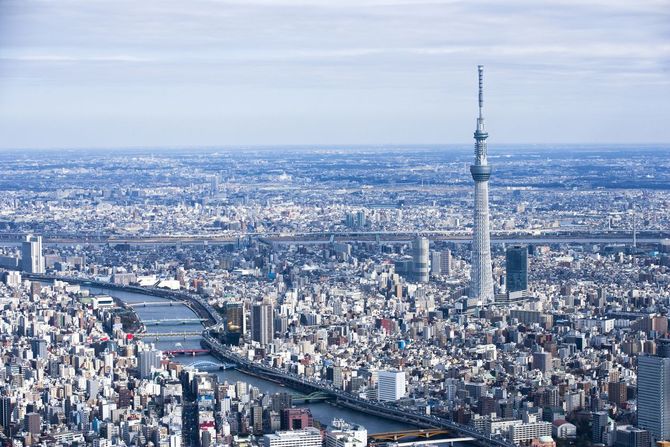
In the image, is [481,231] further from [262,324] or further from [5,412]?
[5,412]

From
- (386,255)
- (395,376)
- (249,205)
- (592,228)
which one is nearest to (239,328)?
(395,376)

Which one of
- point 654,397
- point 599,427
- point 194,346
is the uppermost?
point 654,397

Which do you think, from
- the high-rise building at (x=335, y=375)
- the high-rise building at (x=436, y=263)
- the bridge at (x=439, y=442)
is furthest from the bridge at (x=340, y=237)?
the bridge at (x=439, y=442)

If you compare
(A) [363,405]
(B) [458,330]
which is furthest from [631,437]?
(B) [458,330]

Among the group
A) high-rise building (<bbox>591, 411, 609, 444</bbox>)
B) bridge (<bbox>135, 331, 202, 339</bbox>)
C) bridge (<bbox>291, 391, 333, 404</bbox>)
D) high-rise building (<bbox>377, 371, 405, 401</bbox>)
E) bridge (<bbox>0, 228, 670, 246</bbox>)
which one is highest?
high-rise building (<bbox>591, 411, 609, 444</bbox>)

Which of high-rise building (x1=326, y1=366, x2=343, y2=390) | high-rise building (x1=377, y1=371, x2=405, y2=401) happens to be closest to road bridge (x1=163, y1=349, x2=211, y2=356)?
high-rise building (x1=326, y1=366, x2=343, y2=390)

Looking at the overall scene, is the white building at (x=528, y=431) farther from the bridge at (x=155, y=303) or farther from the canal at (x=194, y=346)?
the bridge at (x=155, y=303)

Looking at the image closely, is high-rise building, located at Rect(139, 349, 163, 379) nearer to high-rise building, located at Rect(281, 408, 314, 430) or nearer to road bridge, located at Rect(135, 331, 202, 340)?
road bridge, located at Rect(135, 331, 202, 340)
